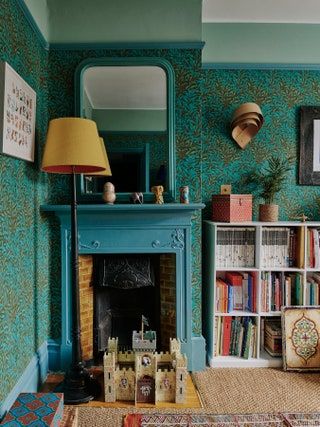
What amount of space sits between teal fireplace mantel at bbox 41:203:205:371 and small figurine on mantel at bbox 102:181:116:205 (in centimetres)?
11

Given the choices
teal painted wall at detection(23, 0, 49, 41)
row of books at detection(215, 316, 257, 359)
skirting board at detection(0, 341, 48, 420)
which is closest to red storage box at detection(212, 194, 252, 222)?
row of books at detection(215, 316, 257, 359)

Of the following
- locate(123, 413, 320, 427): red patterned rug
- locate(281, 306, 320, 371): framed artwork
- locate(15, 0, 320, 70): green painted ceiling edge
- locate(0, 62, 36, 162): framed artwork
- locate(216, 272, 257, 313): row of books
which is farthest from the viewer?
locate(216, 272, 257, 313): row of books

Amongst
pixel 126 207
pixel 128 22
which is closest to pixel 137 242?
pixel 126 207

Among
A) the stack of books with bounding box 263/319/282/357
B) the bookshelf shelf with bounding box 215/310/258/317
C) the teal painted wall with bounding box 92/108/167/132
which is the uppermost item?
the teal painted wall with bounding box 92/108/167/132

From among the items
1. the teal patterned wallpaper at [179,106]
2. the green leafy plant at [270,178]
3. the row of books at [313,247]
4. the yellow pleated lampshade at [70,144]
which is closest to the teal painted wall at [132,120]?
the teal patterned wallpaper at [179,106]

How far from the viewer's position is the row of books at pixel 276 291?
8.92ft

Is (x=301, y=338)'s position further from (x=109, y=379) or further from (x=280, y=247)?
(x=109, y=379)

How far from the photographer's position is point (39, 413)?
1654 millimetres

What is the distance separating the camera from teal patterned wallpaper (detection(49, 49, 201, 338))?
2.59 meters

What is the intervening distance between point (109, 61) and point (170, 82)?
0.47 meters

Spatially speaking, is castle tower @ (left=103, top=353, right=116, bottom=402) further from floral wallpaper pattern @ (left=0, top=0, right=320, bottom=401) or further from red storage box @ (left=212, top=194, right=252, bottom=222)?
red storage box @ (left=212, top=194, right=252, bottom=222)

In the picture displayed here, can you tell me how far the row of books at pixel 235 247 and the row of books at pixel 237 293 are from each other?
11 cm

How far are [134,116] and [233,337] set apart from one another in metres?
1.86

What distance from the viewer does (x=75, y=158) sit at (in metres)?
2.00
